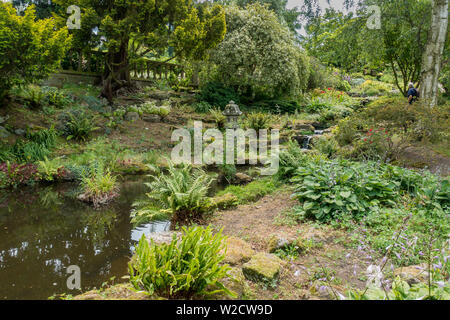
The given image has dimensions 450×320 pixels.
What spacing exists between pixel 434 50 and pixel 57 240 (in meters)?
10.3

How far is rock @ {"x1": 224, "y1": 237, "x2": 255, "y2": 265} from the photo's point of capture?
3346mm

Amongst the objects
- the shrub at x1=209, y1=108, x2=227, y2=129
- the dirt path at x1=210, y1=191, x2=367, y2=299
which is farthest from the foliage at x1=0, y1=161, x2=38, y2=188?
the shrub at x1=209, y1=108, x2=227, y2=129

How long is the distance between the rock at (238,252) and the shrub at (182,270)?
56 cm

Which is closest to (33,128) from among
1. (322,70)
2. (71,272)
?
(71,272)

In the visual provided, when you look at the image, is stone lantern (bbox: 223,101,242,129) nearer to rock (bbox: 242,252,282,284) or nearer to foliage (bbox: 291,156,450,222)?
foliage (bbox: 291,156,450,222)

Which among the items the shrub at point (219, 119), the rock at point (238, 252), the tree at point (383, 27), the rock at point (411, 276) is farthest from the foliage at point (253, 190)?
the tree at point (383, 27)

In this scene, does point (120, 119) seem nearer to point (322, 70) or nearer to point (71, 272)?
point (71, 272)

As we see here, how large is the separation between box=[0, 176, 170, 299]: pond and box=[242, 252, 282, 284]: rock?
167 cm

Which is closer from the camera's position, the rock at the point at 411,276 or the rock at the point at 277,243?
the rock at the point at 411,276

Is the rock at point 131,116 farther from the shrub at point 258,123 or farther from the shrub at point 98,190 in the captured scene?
the shrub at point 98,190

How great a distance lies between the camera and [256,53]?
49.0 ft

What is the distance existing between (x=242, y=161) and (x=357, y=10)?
637cm

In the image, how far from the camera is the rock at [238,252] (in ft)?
11.0

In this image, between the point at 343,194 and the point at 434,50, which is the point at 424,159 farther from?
the point at 343,194
